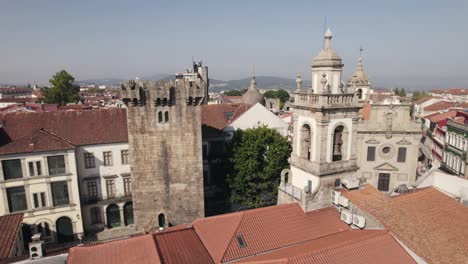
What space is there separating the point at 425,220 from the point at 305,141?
7.87 metres

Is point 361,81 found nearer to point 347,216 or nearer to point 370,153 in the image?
point 370,153

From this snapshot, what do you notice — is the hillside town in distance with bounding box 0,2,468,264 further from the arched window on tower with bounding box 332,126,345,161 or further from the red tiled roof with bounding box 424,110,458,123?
the red tiled roof with bounding box 424,110,458,123

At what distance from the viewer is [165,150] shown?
28.1 m

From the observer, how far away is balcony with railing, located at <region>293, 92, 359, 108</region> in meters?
18.5

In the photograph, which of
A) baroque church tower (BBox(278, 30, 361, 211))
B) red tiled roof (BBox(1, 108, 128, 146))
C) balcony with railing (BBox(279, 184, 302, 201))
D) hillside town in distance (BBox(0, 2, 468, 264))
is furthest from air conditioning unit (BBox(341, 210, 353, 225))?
red tiled roof (BBox(1, 108, 128, 146))

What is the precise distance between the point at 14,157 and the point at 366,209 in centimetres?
2944

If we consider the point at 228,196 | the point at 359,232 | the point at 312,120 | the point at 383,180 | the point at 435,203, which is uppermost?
the point at 312,120

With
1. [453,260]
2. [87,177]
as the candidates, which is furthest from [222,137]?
[453,260]

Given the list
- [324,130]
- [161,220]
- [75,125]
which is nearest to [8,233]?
[161,220]

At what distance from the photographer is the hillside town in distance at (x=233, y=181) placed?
52.6 ft

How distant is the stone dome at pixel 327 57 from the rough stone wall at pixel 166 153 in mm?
11532

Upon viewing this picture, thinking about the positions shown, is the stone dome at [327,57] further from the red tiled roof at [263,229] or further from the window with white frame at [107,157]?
the window with white frame at [107,157]

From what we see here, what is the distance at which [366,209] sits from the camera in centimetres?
1750

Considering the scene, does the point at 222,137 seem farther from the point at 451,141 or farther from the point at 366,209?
the point at 451,141
